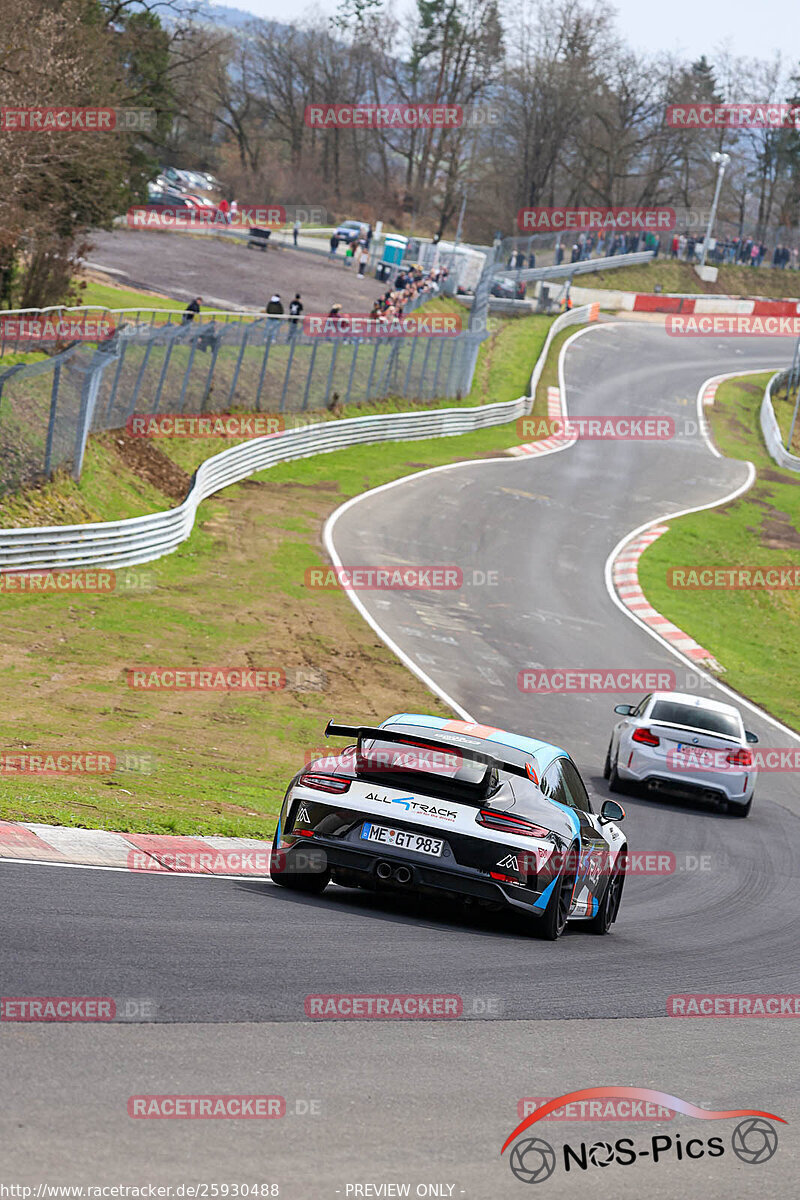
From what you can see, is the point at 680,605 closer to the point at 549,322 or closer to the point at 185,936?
the point at 185,936

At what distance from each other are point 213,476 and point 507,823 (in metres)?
25.0

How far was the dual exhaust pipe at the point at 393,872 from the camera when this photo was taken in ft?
29.1

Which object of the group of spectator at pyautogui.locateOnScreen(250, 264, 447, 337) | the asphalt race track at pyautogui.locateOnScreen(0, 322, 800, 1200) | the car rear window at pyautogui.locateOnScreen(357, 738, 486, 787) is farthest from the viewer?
the group of spectator at pyautogui.locateOnScreen(250, 264, 447, 337)

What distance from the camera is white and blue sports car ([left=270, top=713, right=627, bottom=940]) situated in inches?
349

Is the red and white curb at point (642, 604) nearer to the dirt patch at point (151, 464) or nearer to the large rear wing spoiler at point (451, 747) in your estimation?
the dirt patch at point (151, 464)

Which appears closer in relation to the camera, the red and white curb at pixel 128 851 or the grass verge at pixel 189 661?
the red and white curb at pixel 128 851

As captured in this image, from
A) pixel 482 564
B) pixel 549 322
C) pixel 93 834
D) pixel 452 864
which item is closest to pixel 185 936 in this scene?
pixel 452 864

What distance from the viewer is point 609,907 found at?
10641mm

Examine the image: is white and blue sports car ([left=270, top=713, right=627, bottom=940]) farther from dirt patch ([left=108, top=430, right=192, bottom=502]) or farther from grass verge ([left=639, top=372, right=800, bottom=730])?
dirt patch ([left=108, top=430, right=192, bottom=502])

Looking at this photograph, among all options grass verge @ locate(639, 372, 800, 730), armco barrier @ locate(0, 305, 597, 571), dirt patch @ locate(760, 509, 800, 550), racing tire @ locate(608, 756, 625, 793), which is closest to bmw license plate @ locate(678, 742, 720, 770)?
racing tire @ locate(608, 756, 625, 793)

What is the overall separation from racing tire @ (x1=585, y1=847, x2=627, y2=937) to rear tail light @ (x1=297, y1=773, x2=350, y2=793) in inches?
93.3

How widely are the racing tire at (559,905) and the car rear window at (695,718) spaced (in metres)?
9.14

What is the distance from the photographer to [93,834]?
10.3m

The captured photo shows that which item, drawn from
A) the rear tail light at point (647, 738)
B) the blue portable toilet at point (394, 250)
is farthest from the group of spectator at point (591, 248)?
the rear tail light at point (647, 738)
